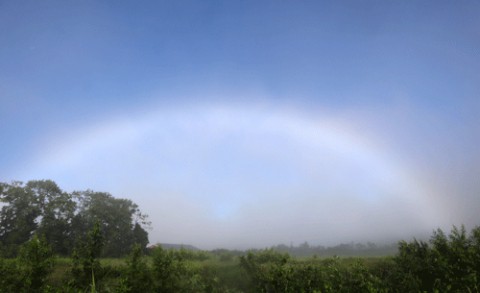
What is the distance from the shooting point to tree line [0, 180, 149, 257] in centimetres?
5566

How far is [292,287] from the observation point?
72.1 feet

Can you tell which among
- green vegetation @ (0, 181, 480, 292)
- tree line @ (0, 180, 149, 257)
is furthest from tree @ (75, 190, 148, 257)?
green vegetation @ (0, 181, 480, 292)

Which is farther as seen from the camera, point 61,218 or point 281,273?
point 61,218

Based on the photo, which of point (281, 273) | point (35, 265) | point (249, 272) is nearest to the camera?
point (35, 265)

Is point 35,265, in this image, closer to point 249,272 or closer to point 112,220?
point 249,272

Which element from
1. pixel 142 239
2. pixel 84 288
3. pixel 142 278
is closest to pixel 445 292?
pixel 142 278

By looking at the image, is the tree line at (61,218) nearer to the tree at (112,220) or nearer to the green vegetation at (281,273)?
the tree at (112,220)

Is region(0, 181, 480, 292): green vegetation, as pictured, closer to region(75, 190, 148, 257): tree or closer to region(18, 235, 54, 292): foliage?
region(18, 235, 54, 292): foliage

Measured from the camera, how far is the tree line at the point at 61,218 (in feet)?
183

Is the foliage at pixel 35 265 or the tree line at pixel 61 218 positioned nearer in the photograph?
the foliage at pixel 35 265

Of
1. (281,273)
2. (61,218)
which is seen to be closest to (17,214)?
(61,218)

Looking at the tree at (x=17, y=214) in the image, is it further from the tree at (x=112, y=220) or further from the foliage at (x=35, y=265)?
the foliage at (x=35, y=265)

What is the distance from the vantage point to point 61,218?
194 ft

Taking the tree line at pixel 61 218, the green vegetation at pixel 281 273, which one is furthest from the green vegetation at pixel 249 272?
the tree line at pixel 61 218
